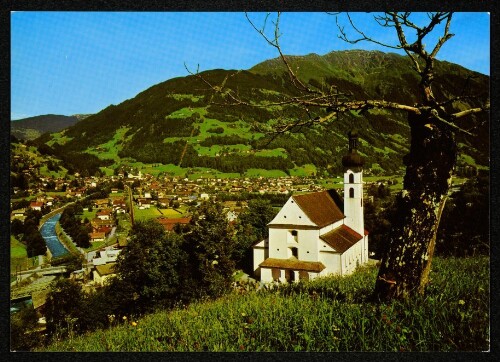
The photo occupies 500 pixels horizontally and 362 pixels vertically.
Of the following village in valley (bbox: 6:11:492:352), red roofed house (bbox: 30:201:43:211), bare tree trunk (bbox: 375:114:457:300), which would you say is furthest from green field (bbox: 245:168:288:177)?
bare tree trunk (bbox: 375:114:457:300)

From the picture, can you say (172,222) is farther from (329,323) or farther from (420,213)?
(420,213)

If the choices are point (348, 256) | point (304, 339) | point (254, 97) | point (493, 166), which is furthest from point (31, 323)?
point (493, 166)

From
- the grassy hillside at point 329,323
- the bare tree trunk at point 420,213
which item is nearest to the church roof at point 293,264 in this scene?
the grassy hillside at point 329,323

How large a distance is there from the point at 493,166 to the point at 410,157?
178 cm

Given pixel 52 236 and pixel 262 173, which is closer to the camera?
pixel 52 236

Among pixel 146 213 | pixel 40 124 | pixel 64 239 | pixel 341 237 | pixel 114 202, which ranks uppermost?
pixel 40 124

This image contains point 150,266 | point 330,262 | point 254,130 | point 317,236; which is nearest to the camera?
point 254,130

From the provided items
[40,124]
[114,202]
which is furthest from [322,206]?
[40,124]

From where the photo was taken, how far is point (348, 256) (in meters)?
7.39

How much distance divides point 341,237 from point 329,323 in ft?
21.9

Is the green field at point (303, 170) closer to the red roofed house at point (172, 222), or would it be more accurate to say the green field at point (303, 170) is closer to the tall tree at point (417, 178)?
the red roofed house at point (172, 222)

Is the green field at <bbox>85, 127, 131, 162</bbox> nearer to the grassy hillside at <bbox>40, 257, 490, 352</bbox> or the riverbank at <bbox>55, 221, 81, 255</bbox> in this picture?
the riverbank at <bbox>55, 221, 81, 255</bbox>

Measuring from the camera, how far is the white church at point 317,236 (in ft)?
23.0

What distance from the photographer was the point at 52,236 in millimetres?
5359
